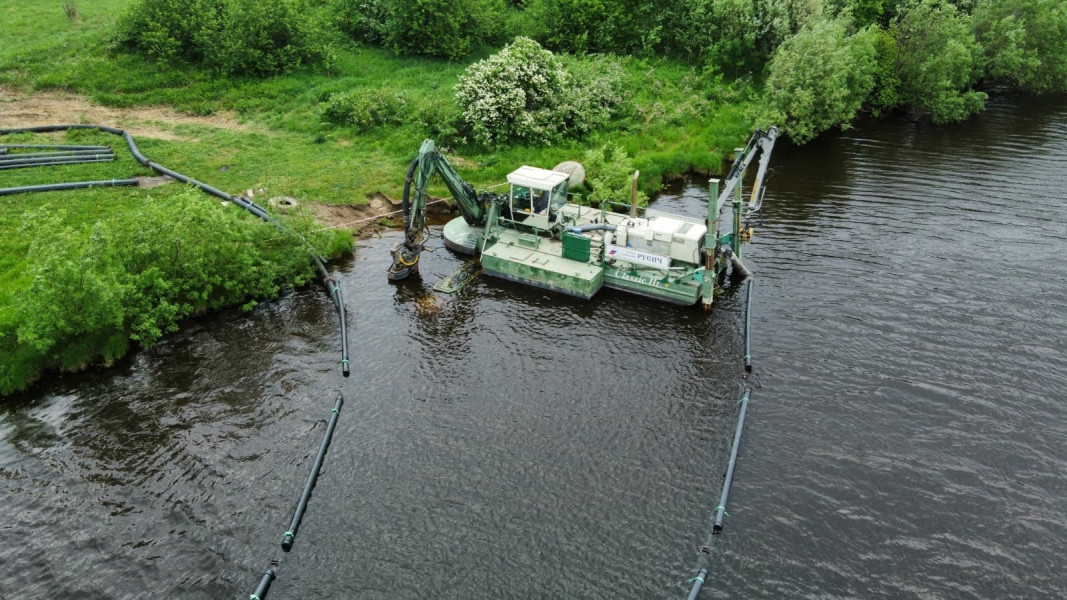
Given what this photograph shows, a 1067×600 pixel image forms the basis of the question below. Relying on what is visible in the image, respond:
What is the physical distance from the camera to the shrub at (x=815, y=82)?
4700 cm

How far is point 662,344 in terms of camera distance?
27891mm

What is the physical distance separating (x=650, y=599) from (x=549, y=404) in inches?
324

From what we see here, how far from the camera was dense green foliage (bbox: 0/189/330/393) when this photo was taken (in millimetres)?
24500

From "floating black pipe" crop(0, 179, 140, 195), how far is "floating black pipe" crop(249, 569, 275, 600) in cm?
2866

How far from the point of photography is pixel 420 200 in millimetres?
31875

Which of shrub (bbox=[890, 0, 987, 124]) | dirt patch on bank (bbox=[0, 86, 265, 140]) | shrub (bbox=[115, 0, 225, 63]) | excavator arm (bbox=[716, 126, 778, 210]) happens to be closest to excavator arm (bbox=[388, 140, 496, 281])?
excavator arm (bbox=[716, 126, 778, 210])

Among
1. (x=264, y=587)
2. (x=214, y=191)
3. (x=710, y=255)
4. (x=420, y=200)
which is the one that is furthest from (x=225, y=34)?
(x=264, y=587)

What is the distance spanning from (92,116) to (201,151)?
Result: 36.8 feet

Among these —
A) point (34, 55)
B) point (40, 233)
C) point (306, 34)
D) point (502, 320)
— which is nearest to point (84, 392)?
point (40, 233)

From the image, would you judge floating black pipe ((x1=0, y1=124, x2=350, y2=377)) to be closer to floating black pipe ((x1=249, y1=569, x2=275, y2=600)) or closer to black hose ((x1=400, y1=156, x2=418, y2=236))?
black hose ((x1=400, y1=156, x2=418, y2=236))

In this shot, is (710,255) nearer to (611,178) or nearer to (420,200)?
(611,178)

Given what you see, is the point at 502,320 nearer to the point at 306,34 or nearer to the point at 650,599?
the point at 650,599

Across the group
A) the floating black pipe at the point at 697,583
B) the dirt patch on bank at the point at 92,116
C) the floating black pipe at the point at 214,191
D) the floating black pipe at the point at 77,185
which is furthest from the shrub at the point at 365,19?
the floating black pipe at the point at 697,583

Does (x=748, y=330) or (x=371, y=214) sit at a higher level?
(x=371, y=214)
